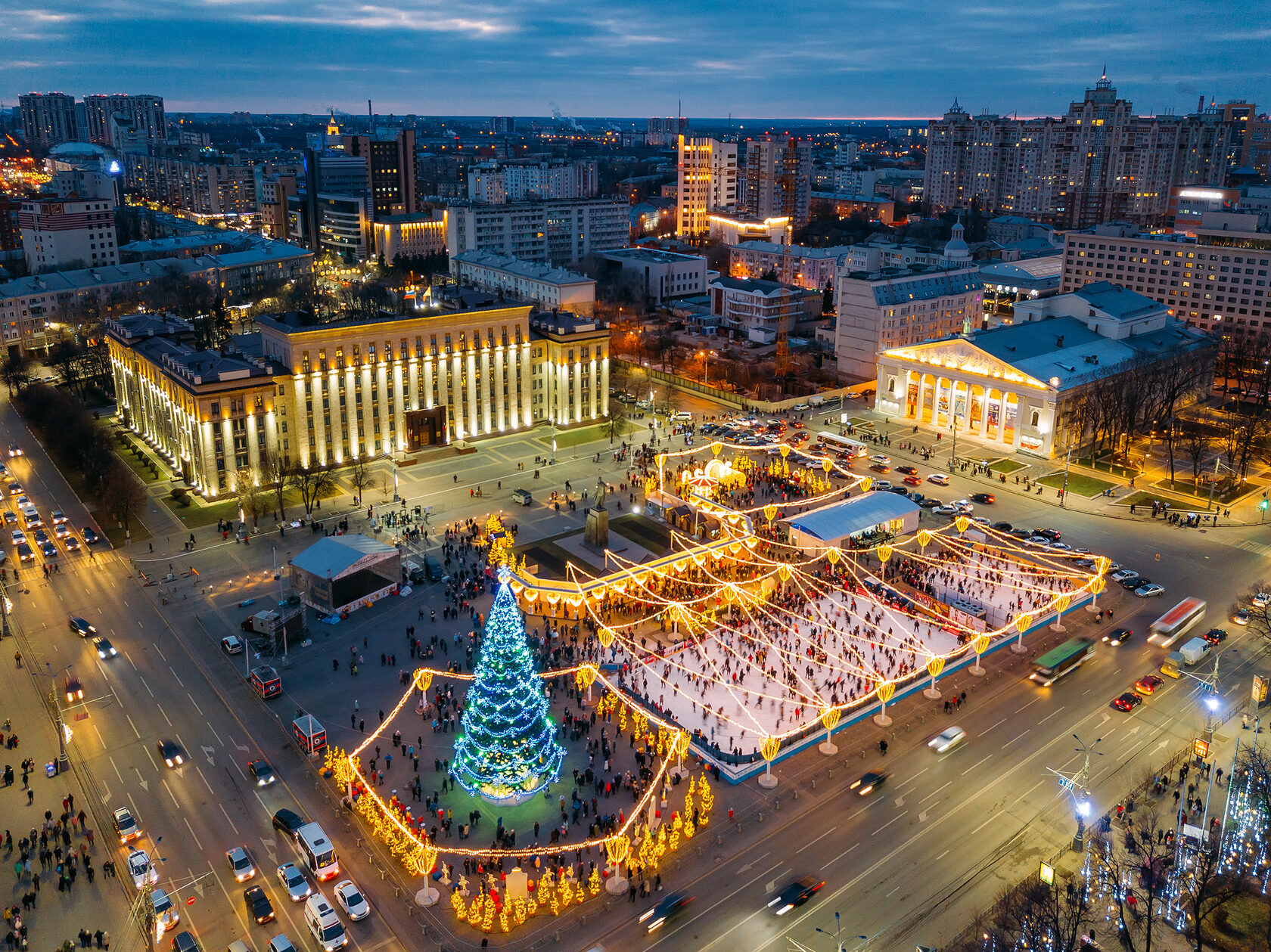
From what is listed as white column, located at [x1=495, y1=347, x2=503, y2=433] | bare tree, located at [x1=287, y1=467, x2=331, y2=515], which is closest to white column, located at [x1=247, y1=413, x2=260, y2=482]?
bare tree, located at [x1=287, y1=467, x2=331, y2=515]

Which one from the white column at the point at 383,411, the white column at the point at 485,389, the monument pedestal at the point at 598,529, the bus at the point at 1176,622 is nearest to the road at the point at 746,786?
the bus at the point at 1176,622

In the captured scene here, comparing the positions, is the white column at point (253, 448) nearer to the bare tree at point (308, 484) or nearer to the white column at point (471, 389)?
the bare tree at point (308, 484)

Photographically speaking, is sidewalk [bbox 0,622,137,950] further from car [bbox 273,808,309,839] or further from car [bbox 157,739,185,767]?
car [bbox 273,808,309,839]

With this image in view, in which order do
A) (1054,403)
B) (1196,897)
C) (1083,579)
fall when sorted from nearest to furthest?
(1196,897), (1083,579), (1054,403)

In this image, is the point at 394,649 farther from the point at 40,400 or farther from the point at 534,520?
the point at 40,400

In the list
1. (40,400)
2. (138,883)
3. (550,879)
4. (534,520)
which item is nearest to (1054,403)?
(534,520)

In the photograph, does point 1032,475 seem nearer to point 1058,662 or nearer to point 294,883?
point 1058,662

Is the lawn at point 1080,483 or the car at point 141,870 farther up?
the lawn at point 1080,483
